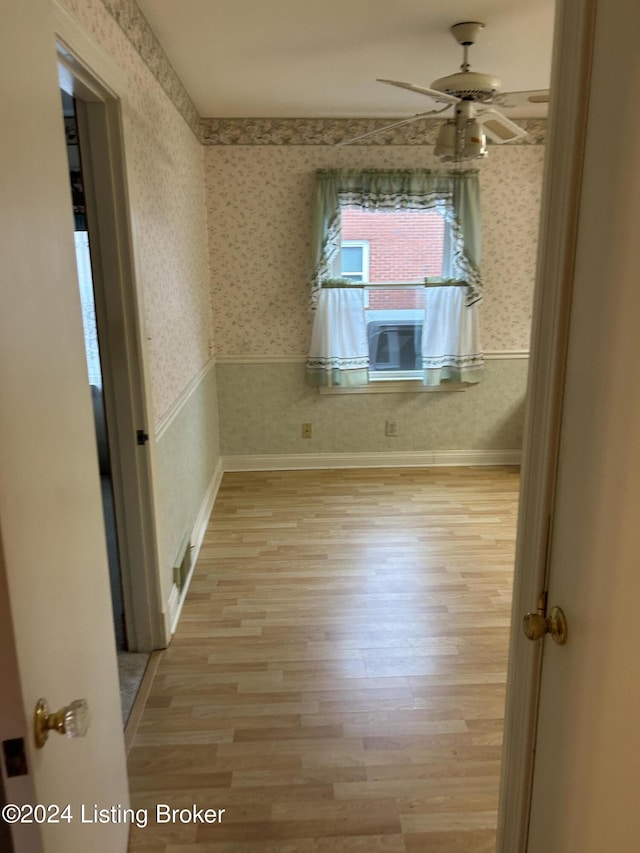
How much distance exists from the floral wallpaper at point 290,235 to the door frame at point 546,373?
3513mm

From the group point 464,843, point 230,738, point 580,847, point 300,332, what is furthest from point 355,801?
point 300,332

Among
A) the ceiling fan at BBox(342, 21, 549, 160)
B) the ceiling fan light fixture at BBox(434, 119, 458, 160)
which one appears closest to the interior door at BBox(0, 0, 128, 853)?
the ceiling fan at BBox(342, 21, 549, 160)

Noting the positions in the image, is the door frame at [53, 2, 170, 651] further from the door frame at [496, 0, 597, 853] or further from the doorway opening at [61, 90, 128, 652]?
the door frame at [496, 0, 597, 853]

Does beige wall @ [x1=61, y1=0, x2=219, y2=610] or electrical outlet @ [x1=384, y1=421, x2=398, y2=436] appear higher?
beige wall @ [x1=61, y1=0, x2=219, y2=610]

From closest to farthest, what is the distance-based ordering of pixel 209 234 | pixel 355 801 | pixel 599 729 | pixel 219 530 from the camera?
1. pixel 599 729
2. pixel 355 801
3. pixel 219 530
4. pixel 209 234

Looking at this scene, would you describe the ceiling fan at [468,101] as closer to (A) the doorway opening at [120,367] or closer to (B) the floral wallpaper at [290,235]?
(A) the doorway opening at [120,367]

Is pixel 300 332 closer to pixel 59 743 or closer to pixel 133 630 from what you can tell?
pixel 133 630

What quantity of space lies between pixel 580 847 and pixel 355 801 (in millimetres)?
1009

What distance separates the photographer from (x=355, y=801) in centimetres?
174

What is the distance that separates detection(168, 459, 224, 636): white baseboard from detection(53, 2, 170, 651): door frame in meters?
0.16

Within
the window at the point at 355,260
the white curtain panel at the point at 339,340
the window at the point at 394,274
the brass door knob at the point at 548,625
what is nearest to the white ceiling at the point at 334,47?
the window at the point at 394,274

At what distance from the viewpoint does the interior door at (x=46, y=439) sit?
2.62ft

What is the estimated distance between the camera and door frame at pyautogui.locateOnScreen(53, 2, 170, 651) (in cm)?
198

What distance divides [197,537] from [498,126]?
2692mm
